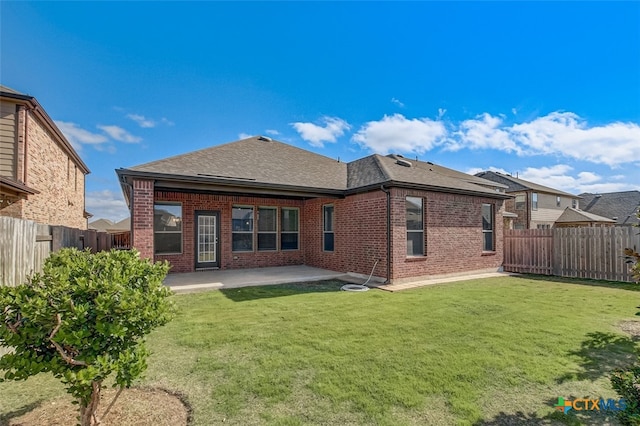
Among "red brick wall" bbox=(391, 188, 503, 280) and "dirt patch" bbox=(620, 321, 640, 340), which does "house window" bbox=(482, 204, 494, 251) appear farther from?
"dirt patch" bbox=(620, 321, 640, 340)

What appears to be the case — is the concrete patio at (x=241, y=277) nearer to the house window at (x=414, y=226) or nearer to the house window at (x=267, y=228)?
the house window at (x=267, y=228)

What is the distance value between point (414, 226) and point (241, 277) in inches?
233

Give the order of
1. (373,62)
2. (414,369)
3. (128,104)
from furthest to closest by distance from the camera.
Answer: (128,104)
(373,62)
(414,369)

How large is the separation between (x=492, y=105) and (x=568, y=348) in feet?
42.6

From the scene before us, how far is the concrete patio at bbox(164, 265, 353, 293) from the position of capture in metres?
8.37

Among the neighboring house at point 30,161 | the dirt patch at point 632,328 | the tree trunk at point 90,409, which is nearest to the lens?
the tree trunk at point 90,409

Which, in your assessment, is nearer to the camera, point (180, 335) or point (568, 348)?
point (568, 348)

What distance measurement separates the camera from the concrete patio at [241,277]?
8370mm

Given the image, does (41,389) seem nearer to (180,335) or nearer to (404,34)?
→ (180,335)

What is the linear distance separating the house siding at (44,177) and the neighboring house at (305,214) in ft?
8.79

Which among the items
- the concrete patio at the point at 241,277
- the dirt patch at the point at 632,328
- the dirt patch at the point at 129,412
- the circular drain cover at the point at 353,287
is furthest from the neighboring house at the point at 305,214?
the dirt patch at the point at 129,412

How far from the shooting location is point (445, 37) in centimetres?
1030

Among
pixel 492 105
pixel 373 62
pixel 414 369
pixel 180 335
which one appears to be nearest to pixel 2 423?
pixel 180 335

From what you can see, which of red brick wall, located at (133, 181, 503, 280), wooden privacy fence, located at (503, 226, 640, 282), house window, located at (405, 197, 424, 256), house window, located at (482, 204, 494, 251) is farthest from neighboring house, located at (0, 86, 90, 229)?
wooden privacy fence, located at (503, 226, 640, 282)
